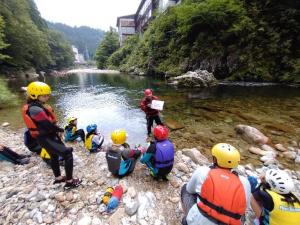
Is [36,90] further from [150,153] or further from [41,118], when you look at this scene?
[150,153]

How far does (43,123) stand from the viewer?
392 cm

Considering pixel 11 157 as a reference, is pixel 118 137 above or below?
above

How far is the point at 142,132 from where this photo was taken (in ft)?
28.9

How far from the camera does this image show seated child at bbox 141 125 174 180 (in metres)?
4.34

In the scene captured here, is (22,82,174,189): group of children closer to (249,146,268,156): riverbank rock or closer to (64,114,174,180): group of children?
(64,114,174,180): group of children

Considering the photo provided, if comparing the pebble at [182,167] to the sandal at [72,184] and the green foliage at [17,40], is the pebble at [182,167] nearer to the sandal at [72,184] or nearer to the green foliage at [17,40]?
the sandal at [72,184]

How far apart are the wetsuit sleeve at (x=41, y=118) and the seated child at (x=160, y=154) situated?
6.96 feet

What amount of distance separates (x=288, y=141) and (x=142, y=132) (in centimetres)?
554

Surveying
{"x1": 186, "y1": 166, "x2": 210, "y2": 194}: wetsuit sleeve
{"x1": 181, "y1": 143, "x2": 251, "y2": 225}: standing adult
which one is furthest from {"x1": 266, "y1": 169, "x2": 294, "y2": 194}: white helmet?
{"x1": 186, "y1": 166, "x2": 210, "y2": 194}: wetsuit sleeve

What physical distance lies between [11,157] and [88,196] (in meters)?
2.94

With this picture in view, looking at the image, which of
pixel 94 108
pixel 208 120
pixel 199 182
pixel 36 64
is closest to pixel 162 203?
pixel 199 182

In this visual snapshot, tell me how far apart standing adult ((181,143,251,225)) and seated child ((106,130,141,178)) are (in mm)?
2154

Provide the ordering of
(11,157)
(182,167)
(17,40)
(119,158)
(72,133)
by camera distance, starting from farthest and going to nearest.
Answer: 1. (17,40)
2. (72,133)
3. (11,157)
4. (182,167)
5. (119,158)

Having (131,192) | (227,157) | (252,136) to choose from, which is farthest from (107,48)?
(227,157)
